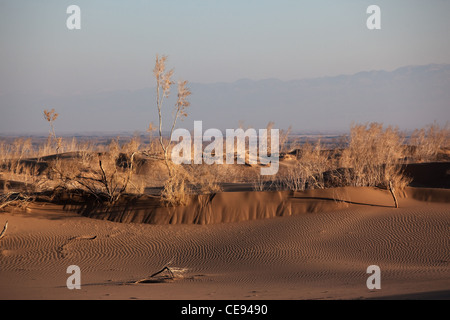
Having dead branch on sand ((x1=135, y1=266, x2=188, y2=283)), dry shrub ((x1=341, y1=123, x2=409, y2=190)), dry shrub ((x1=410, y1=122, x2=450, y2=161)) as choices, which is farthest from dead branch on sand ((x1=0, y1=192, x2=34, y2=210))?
dry shrub ((x1=410, y1=122, x2=450, y2=161))

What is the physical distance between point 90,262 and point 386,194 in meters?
9.16

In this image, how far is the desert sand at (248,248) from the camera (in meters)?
7.73

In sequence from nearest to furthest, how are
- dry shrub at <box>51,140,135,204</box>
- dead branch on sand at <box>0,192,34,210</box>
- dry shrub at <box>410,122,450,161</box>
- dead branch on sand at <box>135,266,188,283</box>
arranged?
dead branch on sand at <box>135,266,188,283</box>, dead branch on sand at <box>0,192,34,210</box>, dry shrub at <box>51,140,135,204</box>, dry shrub at <box>410,122,450,161</box>

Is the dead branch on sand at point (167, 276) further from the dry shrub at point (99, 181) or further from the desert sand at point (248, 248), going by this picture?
the dry shrub at point (99, 181)

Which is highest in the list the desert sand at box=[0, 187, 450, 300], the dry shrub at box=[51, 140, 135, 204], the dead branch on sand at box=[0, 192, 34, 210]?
the dry shrub at box=[51, 140, 135, 204]

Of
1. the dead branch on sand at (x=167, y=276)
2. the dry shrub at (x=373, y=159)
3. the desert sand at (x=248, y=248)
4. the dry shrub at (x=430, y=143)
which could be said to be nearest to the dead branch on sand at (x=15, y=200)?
the desert sand at (x=248, y=248)

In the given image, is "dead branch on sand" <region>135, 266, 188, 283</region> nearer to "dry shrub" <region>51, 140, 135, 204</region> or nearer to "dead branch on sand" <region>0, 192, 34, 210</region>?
"dry shrub" <region>51, 140, 135, 204</region>

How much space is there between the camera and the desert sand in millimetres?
7730

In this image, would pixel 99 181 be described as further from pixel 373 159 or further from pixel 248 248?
pixel 373 159

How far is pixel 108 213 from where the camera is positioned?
14.3 m

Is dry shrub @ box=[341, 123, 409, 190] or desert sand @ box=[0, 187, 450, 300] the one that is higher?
dry shrub @ box=[341, 123, 409, 190]

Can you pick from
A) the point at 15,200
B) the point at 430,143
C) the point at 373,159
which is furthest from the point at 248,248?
the point at 430,143
